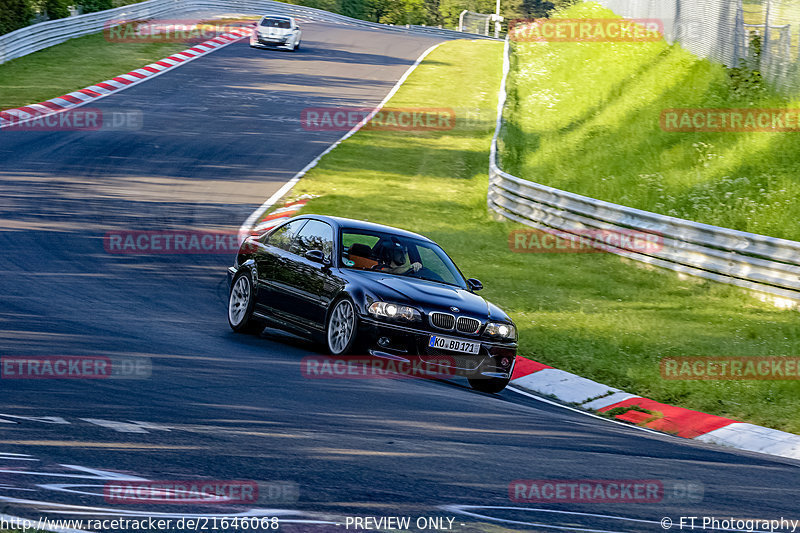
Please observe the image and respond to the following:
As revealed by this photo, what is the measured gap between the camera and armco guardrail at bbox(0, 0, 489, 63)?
3709cm

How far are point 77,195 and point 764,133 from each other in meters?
12.8

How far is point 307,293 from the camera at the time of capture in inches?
439

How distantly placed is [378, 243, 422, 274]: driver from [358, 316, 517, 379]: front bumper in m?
1.16

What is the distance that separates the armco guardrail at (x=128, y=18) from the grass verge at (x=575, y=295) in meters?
14.7

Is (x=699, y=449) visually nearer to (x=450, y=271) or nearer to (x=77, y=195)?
(x=450, y=271)

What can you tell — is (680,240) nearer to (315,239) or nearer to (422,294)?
(315,239)

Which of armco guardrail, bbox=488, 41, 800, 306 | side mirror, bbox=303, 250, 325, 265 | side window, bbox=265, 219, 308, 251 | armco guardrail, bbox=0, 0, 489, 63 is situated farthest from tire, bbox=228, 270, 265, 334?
armco guardrail, bbox=0, 0, 489, 63

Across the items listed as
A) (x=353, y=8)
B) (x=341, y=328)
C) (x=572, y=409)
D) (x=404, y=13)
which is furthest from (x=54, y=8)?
(x=404, y=13)

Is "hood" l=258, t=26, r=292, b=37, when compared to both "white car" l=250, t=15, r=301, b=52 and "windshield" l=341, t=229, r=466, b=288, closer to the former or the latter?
"white car" l=250, t=15, r=301, b=52

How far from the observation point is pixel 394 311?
400 inches

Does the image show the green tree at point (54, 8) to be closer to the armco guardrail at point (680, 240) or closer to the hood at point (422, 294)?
the armco guardrail at point (680, 240)

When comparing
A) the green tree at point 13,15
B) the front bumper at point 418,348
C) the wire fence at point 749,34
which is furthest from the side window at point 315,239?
the green tree at point 13,15

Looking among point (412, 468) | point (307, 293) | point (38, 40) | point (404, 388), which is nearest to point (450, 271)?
point (307, 293)

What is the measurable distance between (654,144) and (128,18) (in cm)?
3243
